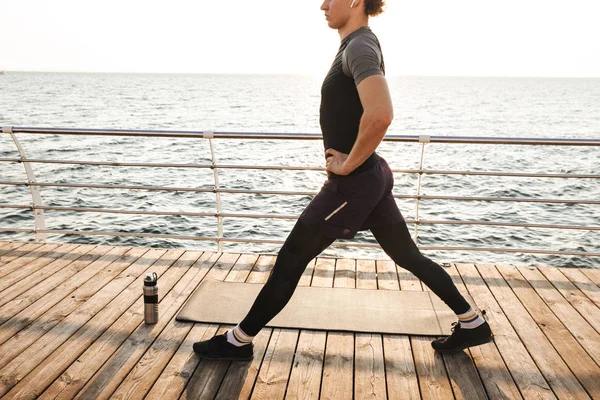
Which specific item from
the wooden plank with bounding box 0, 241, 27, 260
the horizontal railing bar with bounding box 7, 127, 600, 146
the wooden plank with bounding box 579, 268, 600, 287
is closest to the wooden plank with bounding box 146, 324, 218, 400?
the horizontal railing bar with bounding box 7, 127, 600, 146

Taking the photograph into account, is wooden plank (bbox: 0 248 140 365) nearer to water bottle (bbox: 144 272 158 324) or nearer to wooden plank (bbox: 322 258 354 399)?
water bottle (bbox: 144 272 158 324)

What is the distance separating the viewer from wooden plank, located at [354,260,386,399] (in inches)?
92.7

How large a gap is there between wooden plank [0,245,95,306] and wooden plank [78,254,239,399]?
2.92 ft

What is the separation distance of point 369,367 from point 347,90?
53.0 inches

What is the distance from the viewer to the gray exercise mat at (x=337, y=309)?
2979 mm

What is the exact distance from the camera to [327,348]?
2750 millimetres

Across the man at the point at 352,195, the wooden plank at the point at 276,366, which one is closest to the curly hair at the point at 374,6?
the man at the point at 352,195

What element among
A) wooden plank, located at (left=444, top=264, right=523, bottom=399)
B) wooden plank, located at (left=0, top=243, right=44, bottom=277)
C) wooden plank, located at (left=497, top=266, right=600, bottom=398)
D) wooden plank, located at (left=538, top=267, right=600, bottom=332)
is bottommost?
wooden plank, located at (left=538, top=267, right=600, bottom=332)

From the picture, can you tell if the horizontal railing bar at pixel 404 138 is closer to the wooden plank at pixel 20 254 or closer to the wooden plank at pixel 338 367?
the wooden plank at pixel 20 254

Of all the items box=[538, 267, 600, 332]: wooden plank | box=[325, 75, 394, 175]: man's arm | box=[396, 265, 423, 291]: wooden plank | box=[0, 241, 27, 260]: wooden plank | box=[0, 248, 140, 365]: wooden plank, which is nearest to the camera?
box=[325, 75, 394, 175]: man's arm

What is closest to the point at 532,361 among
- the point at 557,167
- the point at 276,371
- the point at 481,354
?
the point at 481,354

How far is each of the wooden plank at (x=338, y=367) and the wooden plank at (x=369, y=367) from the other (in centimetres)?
3

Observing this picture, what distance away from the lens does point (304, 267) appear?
242 centimetres

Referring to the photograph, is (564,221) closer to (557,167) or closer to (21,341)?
→ (557,167)
